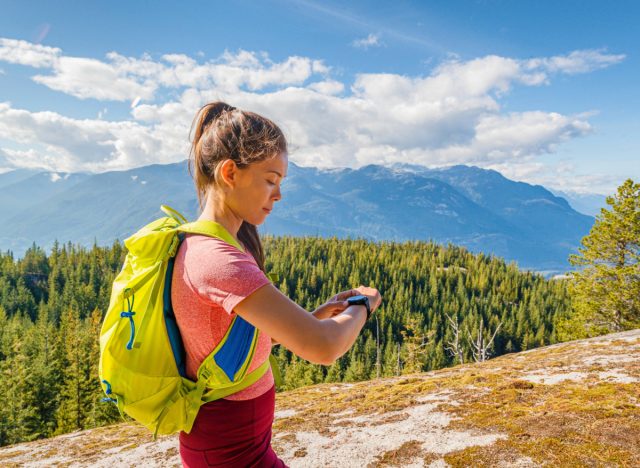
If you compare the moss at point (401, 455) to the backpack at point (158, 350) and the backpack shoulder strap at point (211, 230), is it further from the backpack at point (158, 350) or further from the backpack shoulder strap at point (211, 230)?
the backpack shoulder strap at point (211, 230)

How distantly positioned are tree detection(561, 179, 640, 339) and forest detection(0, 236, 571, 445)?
19273 millimetres

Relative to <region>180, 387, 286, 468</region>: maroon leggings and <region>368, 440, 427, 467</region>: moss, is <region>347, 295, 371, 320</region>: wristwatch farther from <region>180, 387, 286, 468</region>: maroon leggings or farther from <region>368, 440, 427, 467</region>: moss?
<region>368, 440, 427, 467</region>: moss

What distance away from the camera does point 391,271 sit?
128 m

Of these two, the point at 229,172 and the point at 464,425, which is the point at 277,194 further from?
the point at 464,425

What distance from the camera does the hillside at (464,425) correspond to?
15.8 ft

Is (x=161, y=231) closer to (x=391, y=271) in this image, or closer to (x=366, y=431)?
(x=366, y=431)

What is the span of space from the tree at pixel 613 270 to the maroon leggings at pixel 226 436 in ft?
93.8

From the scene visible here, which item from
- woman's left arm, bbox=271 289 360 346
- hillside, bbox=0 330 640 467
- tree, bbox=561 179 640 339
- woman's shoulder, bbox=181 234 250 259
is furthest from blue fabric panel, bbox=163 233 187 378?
tree, bbox=561 179 640 339

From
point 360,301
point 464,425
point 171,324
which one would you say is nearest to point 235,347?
point 171,324

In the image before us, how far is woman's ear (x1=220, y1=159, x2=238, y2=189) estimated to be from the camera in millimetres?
1867

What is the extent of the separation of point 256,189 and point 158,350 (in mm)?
872

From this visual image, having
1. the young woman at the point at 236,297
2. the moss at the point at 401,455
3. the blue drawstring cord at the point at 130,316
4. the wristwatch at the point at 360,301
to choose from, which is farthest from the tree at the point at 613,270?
the blue drawstring cord at the point at 130,316

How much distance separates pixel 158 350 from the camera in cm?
178

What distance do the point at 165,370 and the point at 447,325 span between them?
10723 cm
